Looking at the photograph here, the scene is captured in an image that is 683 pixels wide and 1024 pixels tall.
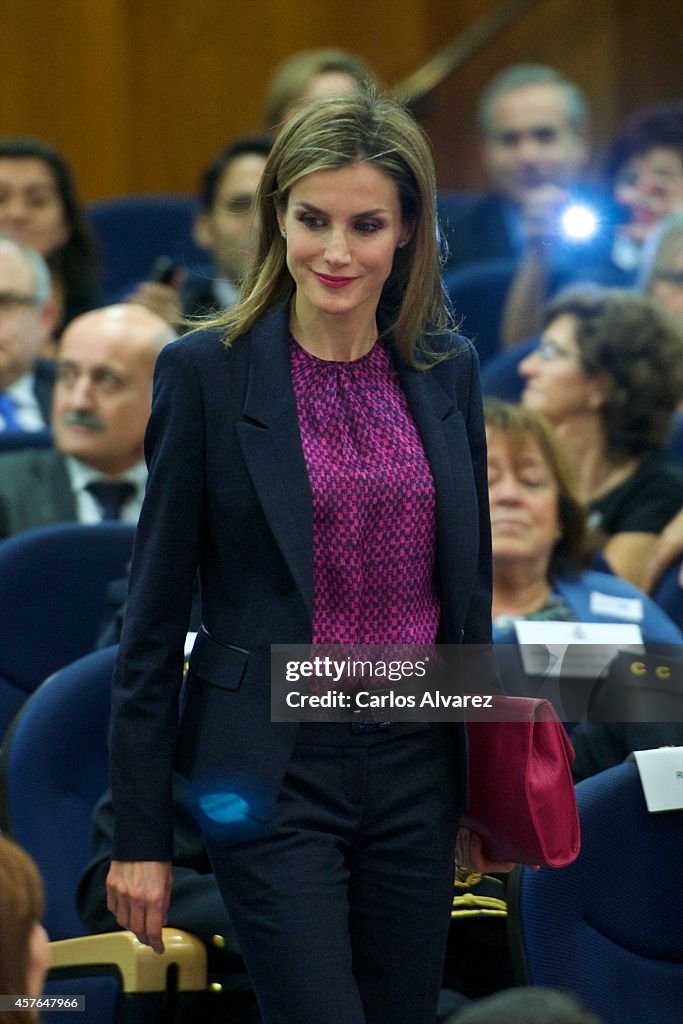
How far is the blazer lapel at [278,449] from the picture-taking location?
1564mm

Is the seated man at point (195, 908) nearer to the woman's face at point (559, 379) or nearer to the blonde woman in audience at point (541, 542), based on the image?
the blonde woman in audience at point (541, 542)

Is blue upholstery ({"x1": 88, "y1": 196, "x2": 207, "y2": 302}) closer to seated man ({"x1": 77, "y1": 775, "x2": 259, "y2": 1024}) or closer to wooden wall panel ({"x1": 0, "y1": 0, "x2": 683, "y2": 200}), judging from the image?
wooden wall panel ({"x1": 0, "y1": 0, "x2": 683, "y2": 200})

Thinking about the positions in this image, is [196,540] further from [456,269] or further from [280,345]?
[456,269]

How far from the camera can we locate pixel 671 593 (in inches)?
134

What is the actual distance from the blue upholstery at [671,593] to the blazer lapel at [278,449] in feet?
6.28

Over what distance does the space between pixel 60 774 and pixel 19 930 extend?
1.21 meters

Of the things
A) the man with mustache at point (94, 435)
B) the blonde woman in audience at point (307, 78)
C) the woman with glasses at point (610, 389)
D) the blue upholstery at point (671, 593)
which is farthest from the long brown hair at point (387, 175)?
the blonde woman in audience at point (307, 78)

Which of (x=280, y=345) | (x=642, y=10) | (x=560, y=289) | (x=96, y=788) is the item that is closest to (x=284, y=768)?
(x=280, y=345)

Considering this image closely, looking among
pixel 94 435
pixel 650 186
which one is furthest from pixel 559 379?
pixel 650 186

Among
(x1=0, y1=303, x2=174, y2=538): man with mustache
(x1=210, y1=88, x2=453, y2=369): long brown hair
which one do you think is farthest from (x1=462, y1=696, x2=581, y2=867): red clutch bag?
(x1=0, y1=303, x2=174, y2=538): man with mustache

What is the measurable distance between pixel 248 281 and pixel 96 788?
1.12 meters

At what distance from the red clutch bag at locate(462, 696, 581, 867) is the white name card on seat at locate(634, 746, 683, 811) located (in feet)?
1.58

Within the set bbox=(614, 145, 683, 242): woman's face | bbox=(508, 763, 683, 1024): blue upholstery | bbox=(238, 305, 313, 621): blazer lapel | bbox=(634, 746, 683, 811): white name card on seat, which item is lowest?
bbox=(508, 763, 683, 1024): blue upholstery

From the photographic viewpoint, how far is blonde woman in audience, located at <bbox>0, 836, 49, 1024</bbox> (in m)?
1.26
